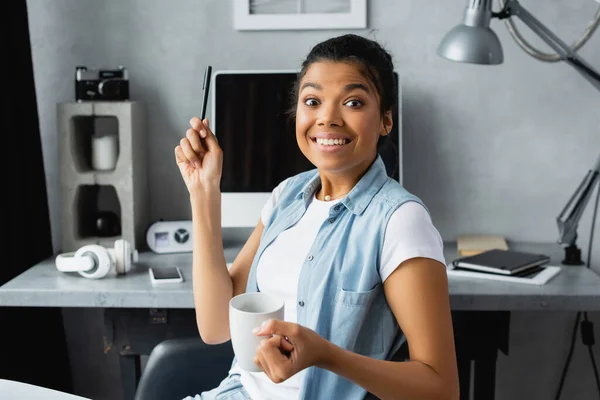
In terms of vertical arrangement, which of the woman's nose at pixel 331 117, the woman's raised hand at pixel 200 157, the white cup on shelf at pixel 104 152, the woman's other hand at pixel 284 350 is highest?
the woman's nose at pixel 331 117

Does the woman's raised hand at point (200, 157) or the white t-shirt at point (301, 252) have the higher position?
the woman's raised hand at point (200, 157)

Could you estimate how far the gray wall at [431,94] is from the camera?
89.4 inches

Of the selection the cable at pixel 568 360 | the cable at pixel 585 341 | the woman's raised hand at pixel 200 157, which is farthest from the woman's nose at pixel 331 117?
the cable at pixel 568 360

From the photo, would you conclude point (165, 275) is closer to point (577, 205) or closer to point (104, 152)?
point (104, 152)

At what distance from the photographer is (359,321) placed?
121 centimetres

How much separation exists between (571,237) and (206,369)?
107 centimetres

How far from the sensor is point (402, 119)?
7.64 ft

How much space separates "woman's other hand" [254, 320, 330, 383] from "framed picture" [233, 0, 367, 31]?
4.76 feet

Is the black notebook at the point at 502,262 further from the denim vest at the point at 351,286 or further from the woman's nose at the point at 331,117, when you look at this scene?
the woman's nose at the point at 331,117

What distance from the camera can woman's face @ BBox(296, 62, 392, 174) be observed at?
4.10ft

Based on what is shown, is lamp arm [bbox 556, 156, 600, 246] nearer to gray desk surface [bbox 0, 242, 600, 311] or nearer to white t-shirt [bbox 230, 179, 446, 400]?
gray desk surface [bbox 0, 242, 600, 311]

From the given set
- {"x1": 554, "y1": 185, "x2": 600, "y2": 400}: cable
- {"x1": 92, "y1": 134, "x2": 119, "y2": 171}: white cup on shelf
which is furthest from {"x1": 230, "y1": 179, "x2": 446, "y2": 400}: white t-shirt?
{"x1": 554, "y1": 185, "x2": 600, "y2": 400}: cable

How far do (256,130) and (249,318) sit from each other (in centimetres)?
120

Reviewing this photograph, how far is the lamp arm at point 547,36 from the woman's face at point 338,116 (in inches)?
32.2
